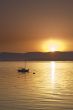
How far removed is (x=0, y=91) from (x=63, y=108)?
508 inches

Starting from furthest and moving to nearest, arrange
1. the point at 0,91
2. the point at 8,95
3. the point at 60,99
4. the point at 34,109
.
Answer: the point at 0,91, the point at 8,95, the point at 60,99, the point at 34,109

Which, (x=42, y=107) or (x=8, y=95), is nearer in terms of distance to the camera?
(x=42, y=107)

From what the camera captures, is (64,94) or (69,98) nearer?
(69,98)

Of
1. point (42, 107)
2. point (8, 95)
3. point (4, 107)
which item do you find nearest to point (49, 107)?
point (42, 107)

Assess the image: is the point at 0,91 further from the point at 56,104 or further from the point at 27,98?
the point at 56,104

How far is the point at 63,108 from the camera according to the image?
33.1 m

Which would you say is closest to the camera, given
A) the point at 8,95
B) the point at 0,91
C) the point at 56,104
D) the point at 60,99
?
the point at 56,104

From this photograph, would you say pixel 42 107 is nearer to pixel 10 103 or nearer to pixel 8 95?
pixel 10 103

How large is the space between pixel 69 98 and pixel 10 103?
5.88 metres

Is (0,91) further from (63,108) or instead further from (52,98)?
(63,108)

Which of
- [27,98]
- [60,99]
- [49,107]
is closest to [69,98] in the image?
[60,99]

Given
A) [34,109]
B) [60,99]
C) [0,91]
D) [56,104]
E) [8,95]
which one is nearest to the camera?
[34,109]

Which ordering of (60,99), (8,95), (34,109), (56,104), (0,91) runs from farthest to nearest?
(0,91) → (8,95) → (60,99) → (56,104) → (34,109)

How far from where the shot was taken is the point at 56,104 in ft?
115
